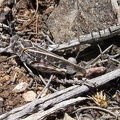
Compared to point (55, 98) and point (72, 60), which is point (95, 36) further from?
point (55, 98)

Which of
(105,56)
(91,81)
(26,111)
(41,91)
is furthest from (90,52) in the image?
(26,111)

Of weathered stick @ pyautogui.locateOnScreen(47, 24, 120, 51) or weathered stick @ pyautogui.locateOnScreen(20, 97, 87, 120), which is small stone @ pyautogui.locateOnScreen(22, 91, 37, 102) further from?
weathered stick @ pyautogui.locateOnScreen(47, 24, 120, 51)

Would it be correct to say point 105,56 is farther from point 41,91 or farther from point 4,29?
point 4,29

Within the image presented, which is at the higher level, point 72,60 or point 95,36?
point 95,36

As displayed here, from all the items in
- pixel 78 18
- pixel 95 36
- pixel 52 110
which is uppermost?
pixel 78 18

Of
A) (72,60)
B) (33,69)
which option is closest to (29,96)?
(33,69)

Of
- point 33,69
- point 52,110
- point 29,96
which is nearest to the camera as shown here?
point 52,110

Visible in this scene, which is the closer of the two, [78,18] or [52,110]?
[52,110]

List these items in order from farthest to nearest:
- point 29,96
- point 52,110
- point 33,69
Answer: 1. point 33,69
2. point 29,96
3. point 52,110

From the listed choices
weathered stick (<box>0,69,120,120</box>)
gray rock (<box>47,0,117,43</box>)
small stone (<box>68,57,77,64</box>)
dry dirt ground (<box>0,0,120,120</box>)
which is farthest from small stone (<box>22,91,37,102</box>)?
gray rock (<box>47,0,117,43</box>)

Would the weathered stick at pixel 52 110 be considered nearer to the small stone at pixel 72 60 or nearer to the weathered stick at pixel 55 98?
the weathered stick at pixel 55 98
